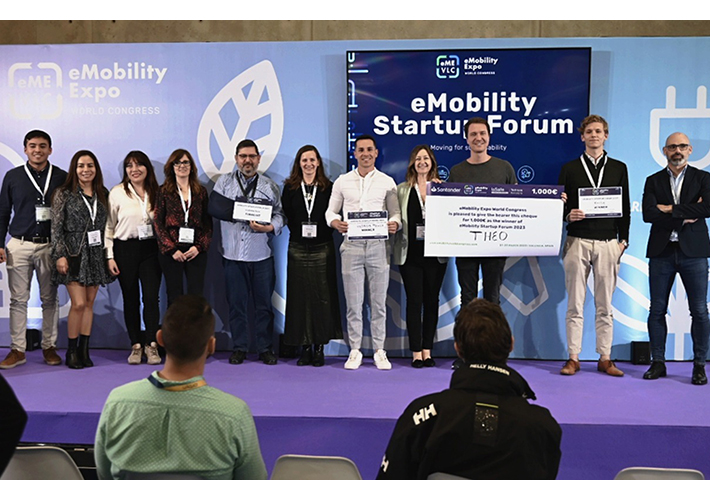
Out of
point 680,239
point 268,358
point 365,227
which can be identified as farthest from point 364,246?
point 680,239

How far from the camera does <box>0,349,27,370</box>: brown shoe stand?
4.79 metres

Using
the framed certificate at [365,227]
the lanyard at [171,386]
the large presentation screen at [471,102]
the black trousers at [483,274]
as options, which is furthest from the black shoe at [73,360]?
the lanyard at [171,386]

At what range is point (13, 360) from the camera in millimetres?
4828

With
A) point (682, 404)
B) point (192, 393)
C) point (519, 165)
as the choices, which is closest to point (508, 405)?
point (192, 393)

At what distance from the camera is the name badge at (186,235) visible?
15.8 ft

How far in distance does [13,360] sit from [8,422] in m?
3.60

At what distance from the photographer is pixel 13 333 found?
16.0 feet

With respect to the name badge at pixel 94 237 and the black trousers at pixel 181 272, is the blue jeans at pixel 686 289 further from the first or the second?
the name badge at pixel 94 237

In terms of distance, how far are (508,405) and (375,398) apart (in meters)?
2.26

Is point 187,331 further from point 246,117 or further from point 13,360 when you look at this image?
point 246,117

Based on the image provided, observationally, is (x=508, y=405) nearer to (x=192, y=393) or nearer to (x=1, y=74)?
(x=192, y=393)

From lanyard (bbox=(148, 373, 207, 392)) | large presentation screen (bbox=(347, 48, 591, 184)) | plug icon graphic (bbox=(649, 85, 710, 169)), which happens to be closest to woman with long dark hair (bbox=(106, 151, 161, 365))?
large presentation screen (bbox=(347, 48, 591, 184))

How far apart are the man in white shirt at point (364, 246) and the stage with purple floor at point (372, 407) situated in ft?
0.85

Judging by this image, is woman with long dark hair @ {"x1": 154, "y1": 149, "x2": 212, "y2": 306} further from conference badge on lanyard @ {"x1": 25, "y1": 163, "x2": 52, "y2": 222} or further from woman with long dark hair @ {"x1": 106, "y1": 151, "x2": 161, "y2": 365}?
conference badge on lanyard @ {"x1": 25, "y1": 163, "x2": 52, "y2": 222}
